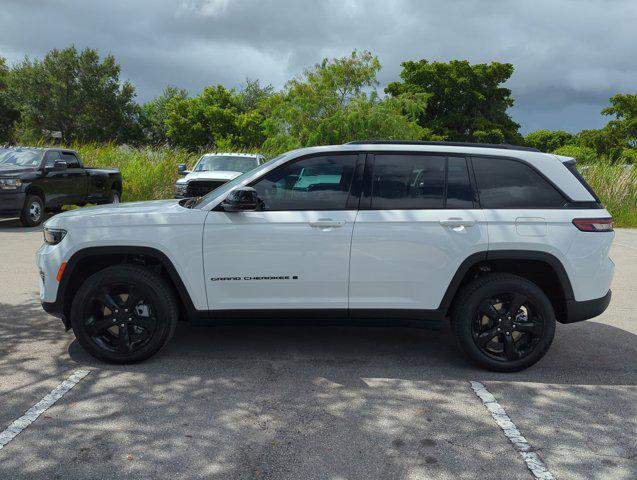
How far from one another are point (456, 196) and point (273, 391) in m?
2.03

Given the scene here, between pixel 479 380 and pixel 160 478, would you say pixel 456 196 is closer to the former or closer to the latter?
pixel 479 380

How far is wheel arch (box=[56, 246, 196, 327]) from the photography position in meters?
4.49

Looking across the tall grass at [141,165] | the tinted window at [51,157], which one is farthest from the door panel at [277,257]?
the tall grass at [141,165]

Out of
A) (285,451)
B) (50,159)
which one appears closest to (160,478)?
(285,451)

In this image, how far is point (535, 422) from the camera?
12.2ft

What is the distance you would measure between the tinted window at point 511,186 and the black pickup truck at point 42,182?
11.4 metres

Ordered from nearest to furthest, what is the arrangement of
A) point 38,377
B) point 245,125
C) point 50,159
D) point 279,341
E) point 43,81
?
1. point 38,377
2. point 279,341
3. point 50,159
4. point 43,81
5. point 245,125

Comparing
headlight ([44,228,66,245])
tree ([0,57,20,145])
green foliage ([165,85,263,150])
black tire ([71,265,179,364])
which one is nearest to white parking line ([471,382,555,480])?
black tire ([71,265,179,364])

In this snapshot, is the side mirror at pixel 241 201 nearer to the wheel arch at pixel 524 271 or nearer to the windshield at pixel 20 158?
the wheel arch at pixel 524 271

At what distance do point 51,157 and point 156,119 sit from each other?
5342 cm

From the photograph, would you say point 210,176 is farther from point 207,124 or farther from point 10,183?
point 207,124

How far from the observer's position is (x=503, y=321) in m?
4.53

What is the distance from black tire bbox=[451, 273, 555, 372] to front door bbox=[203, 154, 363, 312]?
950 millimetres

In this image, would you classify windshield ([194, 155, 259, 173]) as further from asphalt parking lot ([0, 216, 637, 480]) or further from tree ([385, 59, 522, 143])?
tree ([385, 59, 522, 143])
